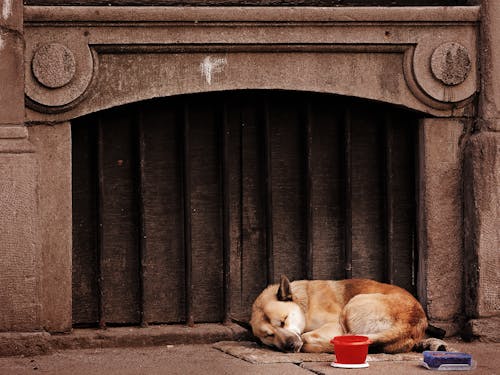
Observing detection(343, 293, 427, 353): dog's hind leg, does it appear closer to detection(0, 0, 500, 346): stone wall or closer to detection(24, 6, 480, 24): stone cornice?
detection(0, 0, 500, 346): stone wall

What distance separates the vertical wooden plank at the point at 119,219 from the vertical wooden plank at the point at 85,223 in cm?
7

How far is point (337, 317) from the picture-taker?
26.0 feet

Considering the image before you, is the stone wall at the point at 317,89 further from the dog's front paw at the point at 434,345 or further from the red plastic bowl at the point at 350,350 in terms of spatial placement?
the red plastic bowl at the point at 350,350

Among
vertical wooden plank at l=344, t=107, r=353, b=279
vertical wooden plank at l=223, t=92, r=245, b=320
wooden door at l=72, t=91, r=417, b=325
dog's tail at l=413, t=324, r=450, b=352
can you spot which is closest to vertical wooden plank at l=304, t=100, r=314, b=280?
wooden door at l=72, t=91, r=417, b=325

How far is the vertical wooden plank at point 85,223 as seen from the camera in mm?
8352

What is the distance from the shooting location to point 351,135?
8.63 meters

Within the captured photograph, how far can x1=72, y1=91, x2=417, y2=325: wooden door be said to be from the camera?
8391mm

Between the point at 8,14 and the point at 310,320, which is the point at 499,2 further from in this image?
the point at 8,14

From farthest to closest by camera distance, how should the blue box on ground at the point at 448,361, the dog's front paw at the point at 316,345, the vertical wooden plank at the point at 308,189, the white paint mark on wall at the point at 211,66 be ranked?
the vertical wooden plank at the point at 308,189 < the white paint mark on wall at the point at 211,66 < the dog's front paw at the point at 316,345 < the blue box on ground at the point at 448,361

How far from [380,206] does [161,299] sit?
6.13 feet

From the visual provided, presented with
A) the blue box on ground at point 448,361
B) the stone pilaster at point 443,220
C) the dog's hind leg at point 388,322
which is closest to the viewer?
the blue box on ground at point 448,361

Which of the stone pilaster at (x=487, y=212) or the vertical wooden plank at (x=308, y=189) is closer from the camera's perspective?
the stone pilaster at (x=487, y=212)

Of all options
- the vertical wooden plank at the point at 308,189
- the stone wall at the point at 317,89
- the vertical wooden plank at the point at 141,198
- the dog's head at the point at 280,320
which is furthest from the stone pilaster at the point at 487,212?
the vertical wooden plank at the point at 141,198

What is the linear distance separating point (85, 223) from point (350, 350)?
242 centimetres
